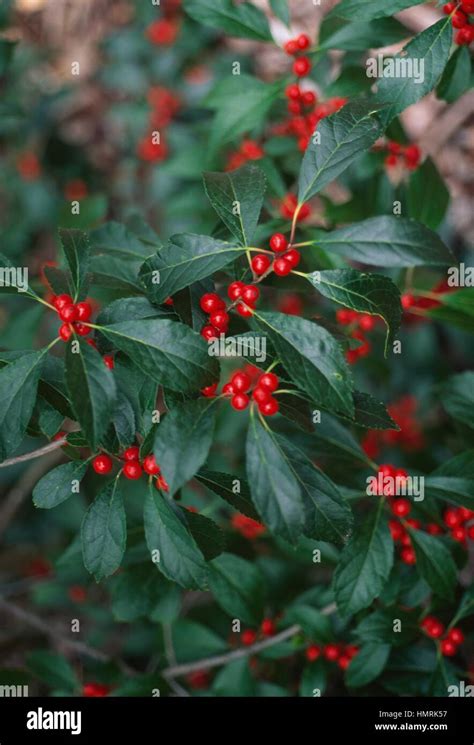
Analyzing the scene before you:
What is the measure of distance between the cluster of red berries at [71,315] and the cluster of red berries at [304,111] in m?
0.90

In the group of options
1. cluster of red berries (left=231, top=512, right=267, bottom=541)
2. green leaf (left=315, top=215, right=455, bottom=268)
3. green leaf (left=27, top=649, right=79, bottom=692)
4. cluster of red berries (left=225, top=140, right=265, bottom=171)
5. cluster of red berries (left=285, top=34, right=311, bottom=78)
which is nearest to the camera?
green leaf (left=315, top=215, right=455, bottom=268)

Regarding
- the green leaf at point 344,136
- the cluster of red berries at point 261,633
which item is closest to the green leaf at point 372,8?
the green leaf at point 344,136

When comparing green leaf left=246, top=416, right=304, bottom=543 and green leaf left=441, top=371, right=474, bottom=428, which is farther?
green leaf left=441, top=371, right=474, bottom=428

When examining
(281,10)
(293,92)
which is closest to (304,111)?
(293,92)

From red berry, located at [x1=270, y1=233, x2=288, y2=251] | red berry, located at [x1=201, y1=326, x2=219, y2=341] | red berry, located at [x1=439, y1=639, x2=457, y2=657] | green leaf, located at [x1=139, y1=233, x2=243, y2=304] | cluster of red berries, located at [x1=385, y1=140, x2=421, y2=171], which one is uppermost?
cluster of red berries, located at [x1=385, y1=140, x2=421, y2=171]

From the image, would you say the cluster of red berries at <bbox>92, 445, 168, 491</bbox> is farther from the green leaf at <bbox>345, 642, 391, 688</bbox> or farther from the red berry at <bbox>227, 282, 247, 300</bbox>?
the green leaf at <bbox>345, 642, 391, 688</bbox>

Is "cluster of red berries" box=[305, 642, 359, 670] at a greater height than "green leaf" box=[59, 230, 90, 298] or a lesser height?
lesser

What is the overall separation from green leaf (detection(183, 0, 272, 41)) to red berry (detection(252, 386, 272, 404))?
3.23 ft

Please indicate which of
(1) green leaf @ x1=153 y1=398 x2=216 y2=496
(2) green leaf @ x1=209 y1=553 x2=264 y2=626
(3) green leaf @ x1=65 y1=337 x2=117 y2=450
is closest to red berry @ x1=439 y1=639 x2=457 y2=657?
(2) green leaf @ x1=209 y1=553 x2=264 y2=626

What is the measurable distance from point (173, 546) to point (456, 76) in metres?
1.24

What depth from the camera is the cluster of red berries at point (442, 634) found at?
65.3 inches

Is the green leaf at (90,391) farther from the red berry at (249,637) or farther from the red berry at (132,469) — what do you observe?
the red berry at (249,637)

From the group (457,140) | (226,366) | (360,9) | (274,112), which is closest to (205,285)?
(360,9)

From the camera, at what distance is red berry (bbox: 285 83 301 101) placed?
1.82 metres
